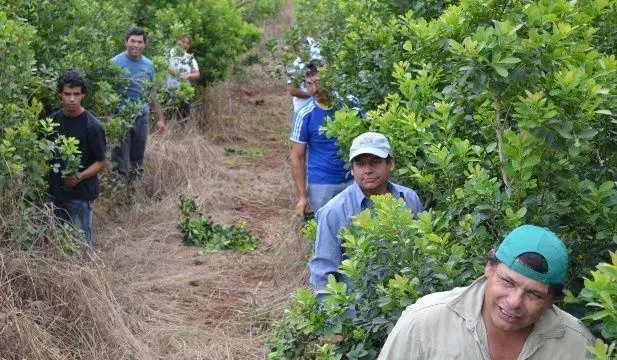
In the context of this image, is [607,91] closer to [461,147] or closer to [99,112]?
[461,147]

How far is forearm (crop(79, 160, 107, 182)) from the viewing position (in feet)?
25.1

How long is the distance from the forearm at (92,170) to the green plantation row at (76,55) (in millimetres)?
339

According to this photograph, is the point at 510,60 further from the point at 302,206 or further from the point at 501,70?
the point at 302,206

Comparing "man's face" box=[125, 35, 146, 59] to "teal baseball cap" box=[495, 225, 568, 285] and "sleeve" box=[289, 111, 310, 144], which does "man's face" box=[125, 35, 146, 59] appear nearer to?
"sleeve" box=[289, 111, 310, 144]

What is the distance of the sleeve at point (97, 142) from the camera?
304 inches

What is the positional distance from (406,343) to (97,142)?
485 centimetres

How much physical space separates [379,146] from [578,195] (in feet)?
4.73

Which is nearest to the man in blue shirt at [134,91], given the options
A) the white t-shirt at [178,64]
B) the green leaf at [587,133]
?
the white t-shirt at [178,64]

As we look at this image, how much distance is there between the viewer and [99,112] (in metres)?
9.01

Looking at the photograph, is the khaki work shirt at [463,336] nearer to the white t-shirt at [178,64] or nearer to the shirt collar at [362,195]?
the shirt collar at [362,195]

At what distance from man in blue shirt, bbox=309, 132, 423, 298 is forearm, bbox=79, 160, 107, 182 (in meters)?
2.99

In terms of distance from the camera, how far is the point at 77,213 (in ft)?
25.8

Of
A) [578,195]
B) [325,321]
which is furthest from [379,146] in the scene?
[578,195]

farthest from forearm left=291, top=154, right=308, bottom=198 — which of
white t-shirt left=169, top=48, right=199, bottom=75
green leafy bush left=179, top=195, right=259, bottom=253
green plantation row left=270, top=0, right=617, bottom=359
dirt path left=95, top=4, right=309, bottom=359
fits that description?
white t-shirt left=169, top=48, right=199, bottom=75
